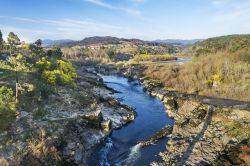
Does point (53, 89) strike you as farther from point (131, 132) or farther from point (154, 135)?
point (154, 135)

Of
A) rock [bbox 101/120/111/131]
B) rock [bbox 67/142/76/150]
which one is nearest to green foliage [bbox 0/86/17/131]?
rock [bbox 67/142/76/150]

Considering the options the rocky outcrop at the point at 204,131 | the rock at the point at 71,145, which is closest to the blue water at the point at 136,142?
the rocky outcrop at the point at 204,131

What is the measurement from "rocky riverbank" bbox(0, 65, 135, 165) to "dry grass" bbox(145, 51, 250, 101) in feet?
86.9

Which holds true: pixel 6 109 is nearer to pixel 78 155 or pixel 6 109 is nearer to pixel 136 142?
pixel 78 155

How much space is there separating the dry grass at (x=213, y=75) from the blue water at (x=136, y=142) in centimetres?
1569

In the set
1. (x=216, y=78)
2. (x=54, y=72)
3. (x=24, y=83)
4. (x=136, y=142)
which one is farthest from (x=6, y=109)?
(x=216, y=78)

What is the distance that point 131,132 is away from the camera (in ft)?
173

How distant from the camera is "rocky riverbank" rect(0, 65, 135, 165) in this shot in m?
36.9

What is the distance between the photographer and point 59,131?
43969mm

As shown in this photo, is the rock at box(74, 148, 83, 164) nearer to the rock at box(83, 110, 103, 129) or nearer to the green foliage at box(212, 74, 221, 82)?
the rock at box(83, 110, 103, 129)

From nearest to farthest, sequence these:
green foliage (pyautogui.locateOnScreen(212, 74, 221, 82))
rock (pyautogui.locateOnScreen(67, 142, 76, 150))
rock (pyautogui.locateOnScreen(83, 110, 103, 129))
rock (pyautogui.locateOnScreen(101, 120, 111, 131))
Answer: rock (pyautogui.locateOnScreen(67, 142, 76, 150)) < rock (pyautogui.locateOnScreen(83, 110, 103, 129)) < rock (pyautogui.locateOnScreen(101, 120, 111, 131)) < green foliage (pyautogui.locateOnScreen(212, 74, 221, 82))

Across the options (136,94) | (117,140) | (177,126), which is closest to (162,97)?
(136,94)

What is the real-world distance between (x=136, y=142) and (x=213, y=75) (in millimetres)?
49092

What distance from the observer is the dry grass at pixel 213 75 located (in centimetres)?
7488
